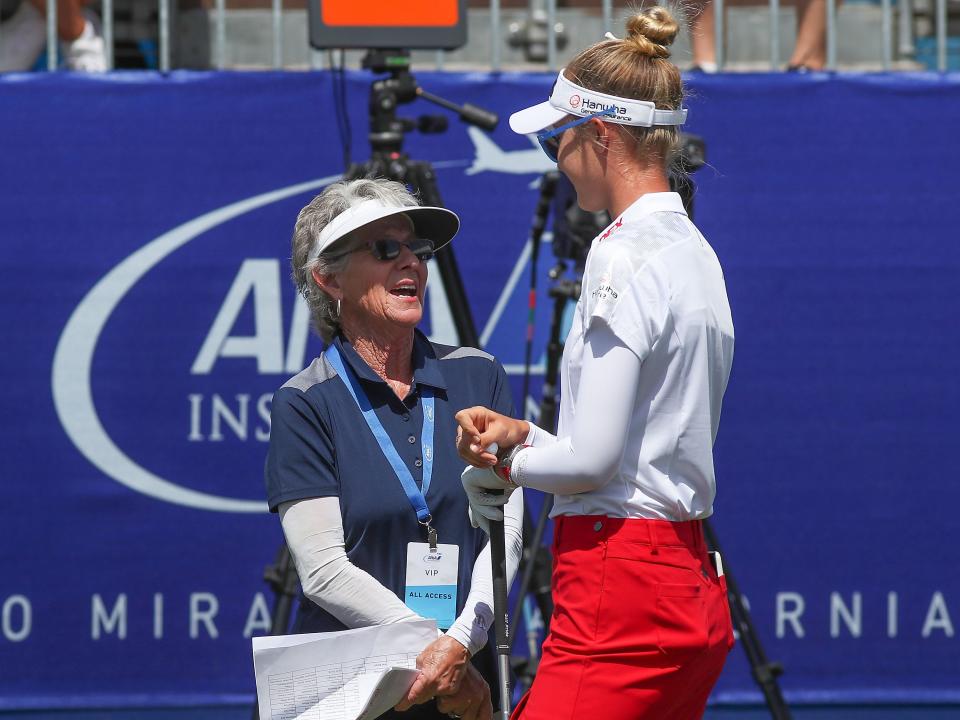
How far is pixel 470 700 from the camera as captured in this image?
7.23 ft

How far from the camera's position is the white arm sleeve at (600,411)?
5.99 feet

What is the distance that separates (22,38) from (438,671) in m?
3.15

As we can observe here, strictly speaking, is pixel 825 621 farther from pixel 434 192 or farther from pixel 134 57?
pixel 134 57

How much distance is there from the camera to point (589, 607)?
192cm

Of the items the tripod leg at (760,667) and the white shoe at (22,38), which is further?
the white shoe at (22,38)

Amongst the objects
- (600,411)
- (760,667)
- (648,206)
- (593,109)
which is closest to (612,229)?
(648,206)

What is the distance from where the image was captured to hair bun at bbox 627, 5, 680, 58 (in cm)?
197

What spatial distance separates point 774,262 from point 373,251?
2.35m

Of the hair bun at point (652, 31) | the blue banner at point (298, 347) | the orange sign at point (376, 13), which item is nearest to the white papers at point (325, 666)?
the hair bun at point (652, 31)

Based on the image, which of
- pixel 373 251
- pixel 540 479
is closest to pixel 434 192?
pixel 373 251

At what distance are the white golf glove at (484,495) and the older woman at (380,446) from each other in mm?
144

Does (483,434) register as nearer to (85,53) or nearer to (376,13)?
(376,13)

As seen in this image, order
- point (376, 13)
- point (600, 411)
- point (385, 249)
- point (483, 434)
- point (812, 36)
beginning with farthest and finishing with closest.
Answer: point (812, 36) < point (376, 13) < point (385, 249) < point (483, 434) < point (600, 411)

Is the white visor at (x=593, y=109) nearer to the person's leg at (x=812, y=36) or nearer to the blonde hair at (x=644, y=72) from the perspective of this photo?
the blonde hair at (x=644, y=72)
